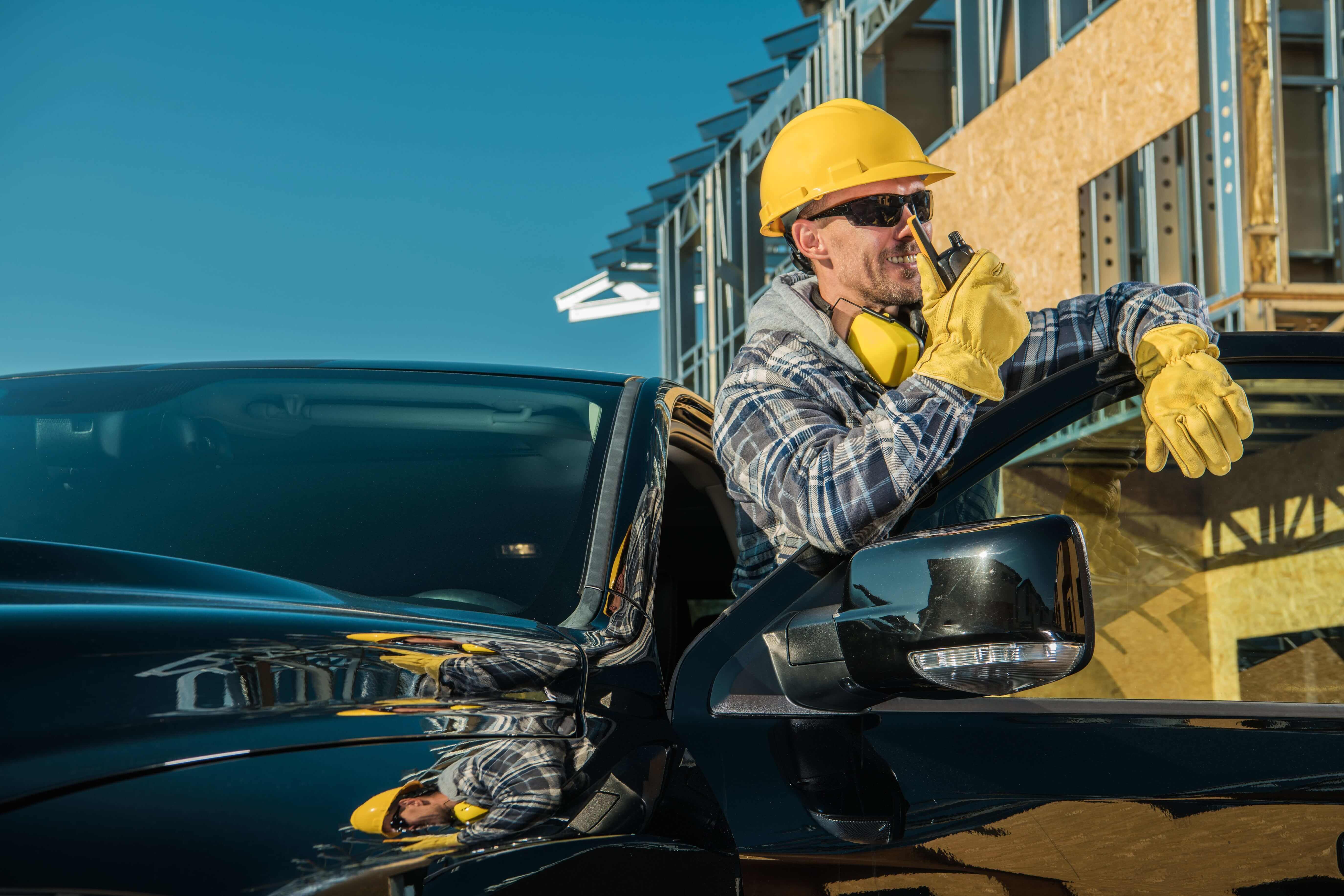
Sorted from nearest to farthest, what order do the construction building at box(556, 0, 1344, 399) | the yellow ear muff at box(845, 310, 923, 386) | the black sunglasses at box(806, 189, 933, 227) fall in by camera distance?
the yellow ear muff at box(845, 310, 923, 386) → the black sunglasses at box(806, 189, 933, 227) → the construction building at box(556, 0, 1344, 399)

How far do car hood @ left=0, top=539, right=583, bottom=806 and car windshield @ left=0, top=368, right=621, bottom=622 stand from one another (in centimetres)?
24

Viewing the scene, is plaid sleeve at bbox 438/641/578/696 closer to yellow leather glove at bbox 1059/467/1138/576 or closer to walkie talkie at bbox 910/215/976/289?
yellow leather glove at bbox 1059/467/1138/576

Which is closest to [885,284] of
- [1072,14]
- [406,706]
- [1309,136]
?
[406,706]

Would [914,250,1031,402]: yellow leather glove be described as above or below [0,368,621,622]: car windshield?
above

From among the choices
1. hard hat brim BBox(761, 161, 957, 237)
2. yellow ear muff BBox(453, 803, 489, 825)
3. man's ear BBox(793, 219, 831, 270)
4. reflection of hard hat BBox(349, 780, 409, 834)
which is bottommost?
yellow ear muff BBox(453, 803, 489, 825)

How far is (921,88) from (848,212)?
10.7 metres

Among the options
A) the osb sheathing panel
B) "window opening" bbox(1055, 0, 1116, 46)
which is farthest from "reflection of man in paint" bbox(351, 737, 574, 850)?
"window opening" bbox(1055, 0, 1116, 46)

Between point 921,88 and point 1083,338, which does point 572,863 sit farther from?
point 921,88

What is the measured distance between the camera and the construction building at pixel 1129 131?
6793mm

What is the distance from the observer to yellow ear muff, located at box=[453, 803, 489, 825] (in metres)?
0.98

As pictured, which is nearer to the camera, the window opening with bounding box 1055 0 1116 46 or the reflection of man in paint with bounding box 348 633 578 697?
the reflection of man in paint with bounding box 348 633 578 697

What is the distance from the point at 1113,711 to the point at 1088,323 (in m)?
0.90

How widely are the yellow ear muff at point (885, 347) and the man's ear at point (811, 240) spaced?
27 centimetres

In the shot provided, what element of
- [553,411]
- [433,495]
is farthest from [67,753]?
[553,411]
